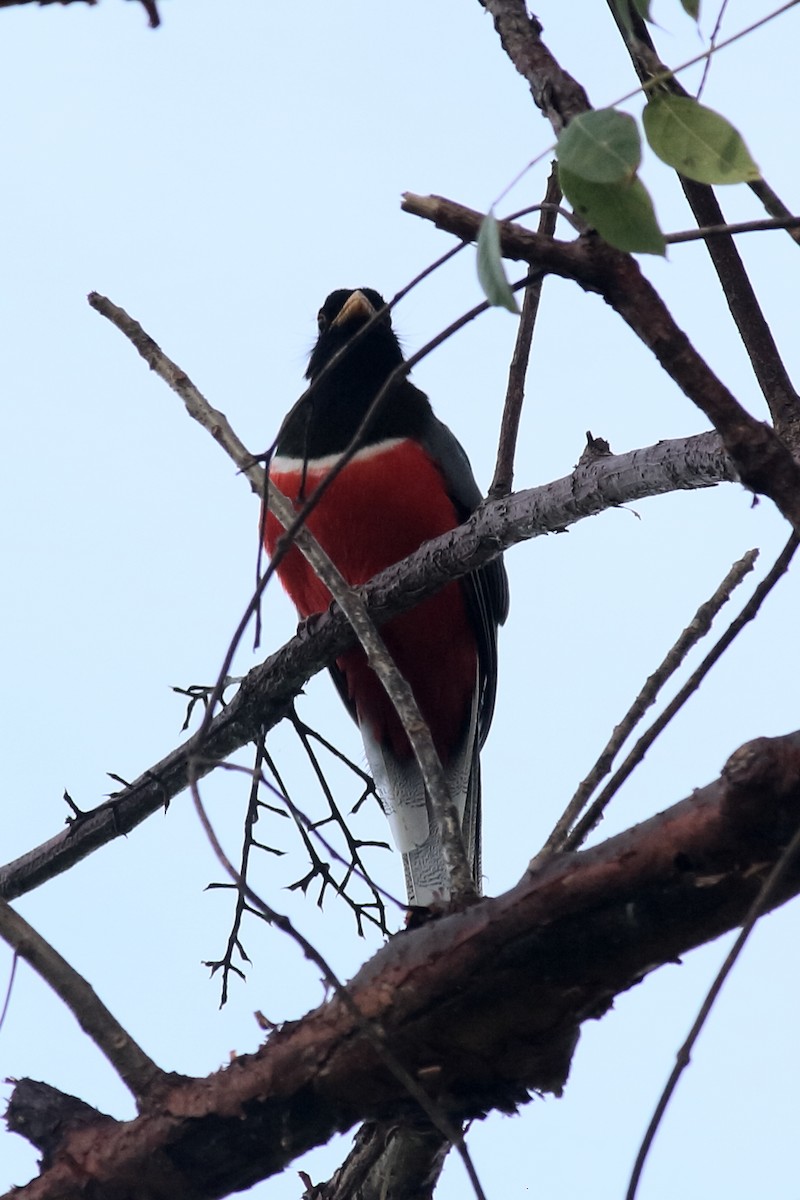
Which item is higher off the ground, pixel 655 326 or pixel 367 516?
pixel 367 516

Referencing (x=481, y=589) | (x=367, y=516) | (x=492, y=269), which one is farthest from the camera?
(x=481, y=589)

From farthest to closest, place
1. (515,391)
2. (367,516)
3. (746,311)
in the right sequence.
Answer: (367,516) → (515,391) → (746,311)

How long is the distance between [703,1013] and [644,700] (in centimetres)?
96

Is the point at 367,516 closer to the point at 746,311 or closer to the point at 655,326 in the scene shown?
the point at 746,311

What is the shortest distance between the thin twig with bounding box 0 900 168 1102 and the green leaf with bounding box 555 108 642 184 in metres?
1.20

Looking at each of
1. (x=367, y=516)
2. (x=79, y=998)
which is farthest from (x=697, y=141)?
(x=367, y=516)

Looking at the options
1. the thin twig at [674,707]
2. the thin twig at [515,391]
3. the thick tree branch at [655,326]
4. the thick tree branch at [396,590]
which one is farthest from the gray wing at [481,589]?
the thick tree branch at [655,326]

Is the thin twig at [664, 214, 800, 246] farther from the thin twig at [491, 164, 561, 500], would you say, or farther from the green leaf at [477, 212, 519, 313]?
the thin twig at [491, 164, 561, 500]

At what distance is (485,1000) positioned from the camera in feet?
5.23

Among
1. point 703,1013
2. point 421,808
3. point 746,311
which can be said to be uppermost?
point 421,808

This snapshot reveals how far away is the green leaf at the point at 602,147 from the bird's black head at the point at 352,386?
3.05 meters

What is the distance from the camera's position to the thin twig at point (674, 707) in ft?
6.74

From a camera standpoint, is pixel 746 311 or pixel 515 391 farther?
pixel 515 391

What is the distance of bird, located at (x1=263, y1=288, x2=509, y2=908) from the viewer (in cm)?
431
